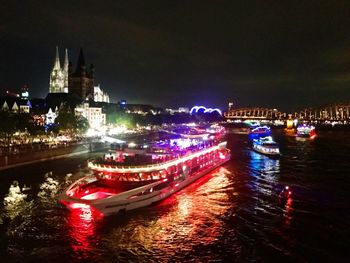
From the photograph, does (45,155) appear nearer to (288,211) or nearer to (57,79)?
(288,211)

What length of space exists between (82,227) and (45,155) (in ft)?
109

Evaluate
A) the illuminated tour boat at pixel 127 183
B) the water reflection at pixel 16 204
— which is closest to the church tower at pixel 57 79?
the water reflection at pixel 16 204

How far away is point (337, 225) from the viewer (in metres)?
27.2

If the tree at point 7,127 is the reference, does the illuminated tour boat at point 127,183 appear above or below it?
below

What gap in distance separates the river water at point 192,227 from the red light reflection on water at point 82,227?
6 cm

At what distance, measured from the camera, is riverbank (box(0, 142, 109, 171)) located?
4825cm

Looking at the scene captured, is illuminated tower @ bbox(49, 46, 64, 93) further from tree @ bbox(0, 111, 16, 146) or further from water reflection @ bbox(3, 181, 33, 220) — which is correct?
water reflection @ bbox(3, 181, 33, 220)

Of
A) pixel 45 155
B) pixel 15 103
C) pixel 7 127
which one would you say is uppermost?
pixel 15 103

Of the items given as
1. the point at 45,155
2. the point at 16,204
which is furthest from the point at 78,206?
the point at 45,155

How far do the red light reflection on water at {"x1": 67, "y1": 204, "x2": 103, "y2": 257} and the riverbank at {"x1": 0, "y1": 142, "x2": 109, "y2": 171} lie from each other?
2236 cm

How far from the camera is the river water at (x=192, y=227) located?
72.4ft

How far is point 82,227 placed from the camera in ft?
85.7

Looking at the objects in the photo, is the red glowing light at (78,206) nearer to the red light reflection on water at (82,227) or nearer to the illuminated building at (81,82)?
the red light reflection on water at (82,227)

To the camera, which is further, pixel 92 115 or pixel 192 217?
pixel 92 115
